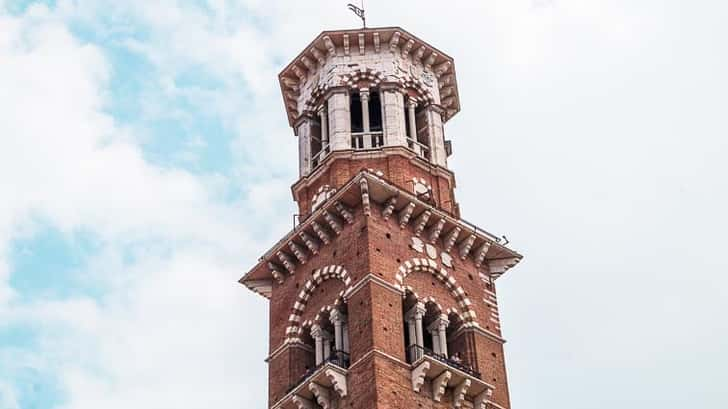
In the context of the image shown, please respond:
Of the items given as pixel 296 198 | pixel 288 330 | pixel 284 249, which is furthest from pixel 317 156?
pixel 288 330

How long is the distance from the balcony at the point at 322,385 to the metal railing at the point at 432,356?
200 cm

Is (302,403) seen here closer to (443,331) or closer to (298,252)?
(443,331)

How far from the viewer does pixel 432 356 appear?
39.0 meters

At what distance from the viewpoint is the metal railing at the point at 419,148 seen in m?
47.2

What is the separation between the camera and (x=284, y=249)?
44.3 metres

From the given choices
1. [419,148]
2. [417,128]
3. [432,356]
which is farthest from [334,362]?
[417,128]

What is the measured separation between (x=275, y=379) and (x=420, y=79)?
46.8ft

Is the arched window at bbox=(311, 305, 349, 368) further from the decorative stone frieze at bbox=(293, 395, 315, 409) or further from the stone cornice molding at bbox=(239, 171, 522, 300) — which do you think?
the stone cornice molding at bbox=(239, 171, 522, 300)

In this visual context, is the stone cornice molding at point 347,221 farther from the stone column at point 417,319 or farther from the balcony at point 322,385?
the balcony at point 322,385

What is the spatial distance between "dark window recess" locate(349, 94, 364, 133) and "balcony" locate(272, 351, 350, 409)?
37.7 feet

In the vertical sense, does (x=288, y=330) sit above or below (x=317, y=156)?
below

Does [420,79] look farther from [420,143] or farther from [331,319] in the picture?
[331,319]

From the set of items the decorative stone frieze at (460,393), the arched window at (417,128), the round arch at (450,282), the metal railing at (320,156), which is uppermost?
the arched window at (417,128)

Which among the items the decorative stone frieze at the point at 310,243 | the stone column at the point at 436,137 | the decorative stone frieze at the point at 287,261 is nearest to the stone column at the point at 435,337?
the decorative stone frieze at the point at 310,243
